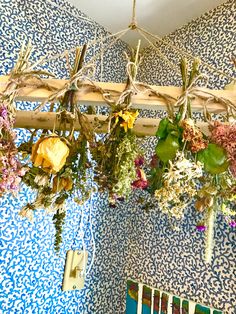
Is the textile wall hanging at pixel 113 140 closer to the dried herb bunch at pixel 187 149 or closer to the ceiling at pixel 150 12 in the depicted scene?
the dried herb bunch at pixel 187 149

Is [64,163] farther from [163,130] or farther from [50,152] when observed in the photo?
[163,130]

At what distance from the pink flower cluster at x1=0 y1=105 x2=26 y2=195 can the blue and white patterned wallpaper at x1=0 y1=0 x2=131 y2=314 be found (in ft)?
2.73

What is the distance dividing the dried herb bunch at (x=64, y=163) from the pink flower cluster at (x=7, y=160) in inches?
1.6

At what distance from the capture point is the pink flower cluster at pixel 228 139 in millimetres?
578

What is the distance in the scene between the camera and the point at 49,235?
58.9 inches

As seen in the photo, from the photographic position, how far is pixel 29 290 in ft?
4.57

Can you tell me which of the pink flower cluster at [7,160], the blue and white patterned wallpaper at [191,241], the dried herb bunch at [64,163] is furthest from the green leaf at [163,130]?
the blue and white patterned wallpaper at [191,241]

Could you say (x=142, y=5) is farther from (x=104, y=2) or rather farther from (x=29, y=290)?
(x=29, y=290)

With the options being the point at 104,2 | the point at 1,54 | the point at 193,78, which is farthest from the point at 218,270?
the point at 104,2

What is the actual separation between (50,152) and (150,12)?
4.81 feet

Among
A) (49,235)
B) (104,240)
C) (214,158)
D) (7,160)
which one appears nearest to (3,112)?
(7,160)

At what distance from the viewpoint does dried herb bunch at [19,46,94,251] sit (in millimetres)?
620

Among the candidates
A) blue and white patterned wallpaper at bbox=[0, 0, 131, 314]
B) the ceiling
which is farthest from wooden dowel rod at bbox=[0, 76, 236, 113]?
the ceiling

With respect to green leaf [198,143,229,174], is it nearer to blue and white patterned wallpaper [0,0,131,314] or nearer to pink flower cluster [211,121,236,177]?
pink flower cluster [211,121,236,177]
